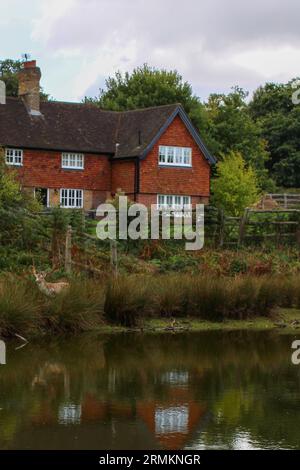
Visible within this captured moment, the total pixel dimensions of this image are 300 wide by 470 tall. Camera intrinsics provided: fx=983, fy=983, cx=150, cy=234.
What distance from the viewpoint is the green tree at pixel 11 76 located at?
66.9 m

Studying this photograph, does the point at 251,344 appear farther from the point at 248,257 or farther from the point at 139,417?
the point at 248,257

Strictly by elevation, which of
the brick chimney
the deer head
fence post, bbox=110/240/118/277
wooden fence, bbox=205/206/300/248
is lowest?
the deer head

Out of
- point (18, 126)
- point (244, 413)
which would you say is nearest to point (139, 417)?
point (244, 413)

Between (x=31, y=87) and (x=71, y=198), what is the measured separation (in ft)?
19.8

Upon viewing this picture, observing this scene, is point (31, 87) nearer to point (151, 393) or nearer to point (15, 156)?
point (15, 156)

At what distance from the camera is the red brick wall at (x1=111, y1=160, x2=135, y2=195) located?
161 feet

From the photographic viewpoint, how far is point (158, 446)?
37.9 ft

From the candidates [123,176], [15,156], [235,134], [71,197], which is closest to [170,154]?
[123,176]

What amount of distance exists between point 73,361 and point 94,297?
370 cm

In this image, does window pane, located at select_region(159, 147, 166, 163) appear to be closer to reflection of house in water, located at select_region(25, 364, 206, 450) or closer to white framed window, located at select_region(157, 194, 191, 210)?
white framed window, located at select_region(157, 194, 191, 210)

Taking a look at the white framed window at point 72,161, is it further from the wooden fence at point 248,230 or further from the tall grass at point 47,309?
the tall grass at point 47,309

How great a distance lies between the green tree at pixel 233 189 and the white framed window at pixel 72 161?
724 cm

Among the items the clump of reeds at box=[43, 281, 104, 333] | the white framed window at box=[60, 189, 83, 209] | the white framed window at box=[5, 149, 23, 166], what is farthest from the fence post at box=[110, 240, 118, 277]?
the white framed window at box=[60, 189, 83, 209]

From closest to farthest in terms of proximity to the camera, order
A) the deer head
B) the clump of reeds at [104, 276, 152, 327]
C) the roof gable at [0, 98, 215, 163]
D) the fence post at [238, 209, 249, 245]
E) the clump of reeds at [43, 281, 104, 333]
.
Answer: the clump of reeds at [43, 281, 104, 333] → the clump of reeds at [104, 276, 152, 327] → the deer head → the fence post at [238, 209, 249, 245] → the roof gable at [0, 98, 215, 163]
